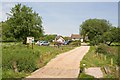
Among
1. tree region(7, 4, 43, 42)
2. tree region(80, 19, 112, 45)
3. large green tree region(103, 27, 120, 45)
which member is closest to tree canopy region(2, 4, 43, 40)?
tree region(7, 4, 43, 42)

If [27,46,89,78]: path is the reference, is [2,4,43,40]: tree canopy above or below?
above

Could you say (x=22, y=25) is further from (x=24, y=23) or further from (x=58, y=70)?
(x=58, y=70)

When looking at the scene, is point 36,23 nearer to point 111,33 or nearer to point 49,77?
point 111,33

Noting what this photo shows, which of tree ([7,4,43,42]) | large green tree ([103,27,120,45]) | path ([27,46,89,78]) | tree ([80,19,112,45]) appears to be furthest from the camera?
tree ([80,19,112,45])

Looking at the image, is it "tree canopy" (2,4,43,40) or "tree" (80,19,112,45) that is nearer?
"tree canopy" (2,4,43,40)

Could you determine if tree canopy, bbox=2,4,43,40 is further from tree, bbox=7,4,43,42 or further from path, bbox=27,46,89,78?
path, bbox=27,46,89,78

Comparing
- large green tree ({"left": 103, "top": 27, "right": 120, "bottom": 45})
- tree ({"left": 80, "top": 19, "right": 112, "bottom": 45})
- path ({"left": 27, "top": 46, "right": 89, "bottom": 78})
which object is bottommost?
path ({"left": 27, "top": 46, "right": 89, "bottom": 78})

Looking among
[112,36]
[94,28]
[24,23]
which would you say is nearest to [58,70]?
[24,23]

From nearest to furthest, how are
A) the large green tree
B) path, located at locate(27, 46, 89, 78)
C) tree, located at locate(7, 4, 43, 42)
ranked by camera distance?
path, located at locate(27, 46, 89, 78) < tree, located at locate(7, 4, 43, 42) < the large green tree

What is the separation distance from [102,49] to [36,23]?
2619 cm

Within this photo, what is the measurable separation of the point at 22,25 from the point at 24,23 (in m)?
0.70

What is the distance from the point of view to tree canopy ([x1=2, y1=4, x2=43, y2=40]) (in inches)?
2195

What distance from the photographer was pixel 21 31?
2227 inches

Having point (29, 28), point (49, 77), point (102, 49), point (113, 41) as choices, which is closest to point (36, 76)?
point (49, 77)
